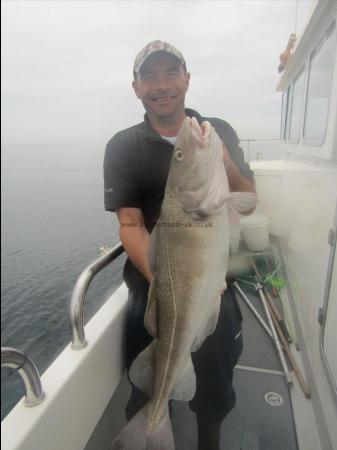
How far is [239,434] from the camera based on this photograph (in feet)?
7.95

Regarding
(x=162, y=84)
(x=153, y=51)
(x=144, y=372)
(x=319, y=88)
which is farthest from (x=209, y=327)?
(x=319, y=88)

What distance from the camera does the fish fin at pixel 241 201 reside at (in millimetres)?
1688

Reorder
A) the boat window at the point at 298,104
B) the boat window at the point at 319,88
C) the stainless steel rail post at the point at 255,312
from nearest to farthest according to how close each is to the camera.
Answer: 1. the boat window at the point at 319,88
2. the stainless steel rail post at the point at 255,312
3. the boat window at the point at 298,104

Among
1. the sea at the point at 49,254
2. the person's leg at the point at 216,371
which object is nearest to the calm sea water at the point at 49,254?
the sea at the point at 49,254

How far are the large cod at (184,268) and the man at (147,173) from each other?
0.42 metres

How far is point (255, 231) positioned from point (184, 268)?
3822 millimetres

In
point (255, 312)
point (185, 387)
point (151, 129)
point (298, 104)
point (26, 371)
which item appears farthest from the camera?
point (298, 104)

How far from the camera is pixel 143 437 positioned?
1704 mm

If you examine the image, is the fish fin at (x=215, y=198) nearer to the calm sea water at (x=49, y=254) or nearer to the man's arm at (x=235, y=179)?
the man's arm at (x=235, y=179)

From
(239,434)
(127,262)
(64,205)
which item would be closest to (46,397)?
(127,262)

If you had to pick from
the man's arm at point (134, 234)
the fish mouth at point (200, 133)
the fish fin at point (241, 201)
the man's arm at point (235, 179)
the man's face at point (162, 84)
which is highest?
the man's face at point (162, 84)

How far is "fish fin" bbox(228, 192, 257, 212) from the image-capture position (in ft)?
5.54

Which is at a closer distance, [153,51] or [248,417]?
[153,51]

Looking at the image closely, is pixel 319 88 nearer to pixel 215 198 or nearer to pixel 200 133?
pixel 200 133
